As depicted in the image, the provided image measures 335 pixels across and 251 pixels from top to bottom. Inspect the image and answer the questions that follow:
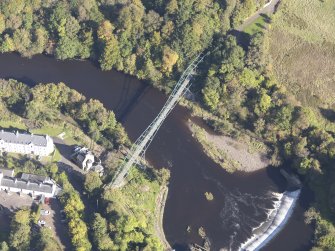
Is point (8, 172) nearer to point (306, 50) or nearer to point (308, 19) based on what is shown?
point (306, 50)

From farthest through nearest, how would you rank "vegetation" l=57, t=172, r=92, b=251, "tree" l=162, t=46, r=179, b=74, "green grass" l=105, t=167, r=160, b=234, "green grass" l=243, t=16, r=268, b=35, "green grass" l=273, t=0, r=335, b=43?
"green grass" l=273, t=0, r=335, b=43
"green grass" l=243, t=16, r=268, b=35
"tree" l=162, t=46, r=179, b=74
"green grass" l=105, t=167, r=160, b=234
"vegetation" l=57, t=172, r=92, b=251

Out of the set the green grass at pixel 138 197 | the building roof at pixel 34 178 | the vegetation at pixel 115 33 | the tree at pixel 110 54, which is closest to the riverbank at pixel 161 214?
the green grass at pixel 138 197

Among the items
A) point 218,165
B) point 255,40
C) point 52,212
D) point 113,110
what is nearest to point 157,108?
point 113,110

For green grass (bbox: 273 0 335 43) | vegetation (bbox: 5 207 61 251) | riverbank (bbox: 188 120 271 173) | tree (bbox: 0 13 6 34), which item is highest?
green grass (bbox: 273 0 335 43)

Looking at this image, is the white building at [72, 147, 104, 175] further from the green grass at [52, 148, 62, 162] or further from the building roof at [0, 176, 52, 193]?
the building roof at [0, 176, 52, 193]

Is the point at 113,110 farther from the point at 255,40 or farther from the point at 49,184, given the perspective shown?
the point at 255,40

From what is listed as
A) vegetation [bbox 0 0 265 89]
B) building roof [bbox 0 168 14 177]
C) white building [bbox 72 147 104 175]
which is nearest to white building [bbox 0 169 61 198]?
building roof [bbox 0 168 14 177]

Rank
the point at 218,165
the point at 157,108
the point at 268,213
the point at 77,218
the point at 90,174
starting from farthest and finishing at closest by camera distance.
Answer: the point at 157,108, the point at 218,165, the point at 268,213, the point at 90,174, the point at 77,218
